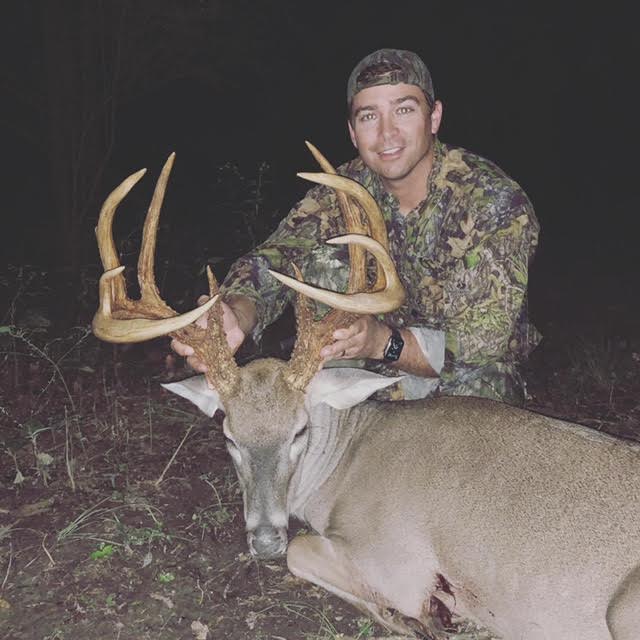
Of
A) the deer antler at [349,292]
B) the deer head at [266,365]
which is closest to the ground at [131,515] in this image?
the deer head at [266,365]

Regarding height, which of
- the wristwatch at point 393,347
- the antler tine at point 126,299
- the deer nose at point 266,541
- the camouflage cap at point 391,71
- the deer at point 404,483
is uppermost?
the camouflage cap at point 391,71

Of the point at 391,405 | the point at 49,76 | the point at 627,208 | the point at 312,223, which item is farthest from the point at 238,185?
the point at 391,405

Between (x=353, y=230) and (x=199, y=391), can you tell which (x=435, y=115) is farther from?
(x=199, y=391)

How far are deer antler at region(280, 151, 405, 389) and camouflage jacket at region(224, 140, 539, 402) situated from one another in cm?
81

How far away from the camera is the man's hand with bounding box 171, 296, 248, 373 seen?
3.99 meters

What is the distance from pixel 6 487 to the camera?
4.74m

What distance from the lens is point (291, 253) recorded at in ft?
17.7

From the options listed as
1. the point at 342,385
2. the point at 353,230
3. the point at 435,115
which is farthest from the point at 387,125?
the point at 342,385

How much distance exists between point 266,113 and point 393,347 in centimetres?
2328

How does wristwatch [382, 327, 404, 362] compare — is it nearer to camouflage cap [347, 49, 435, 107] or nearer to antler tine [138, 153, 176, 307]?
antler tine [138, 153, 176, 307]

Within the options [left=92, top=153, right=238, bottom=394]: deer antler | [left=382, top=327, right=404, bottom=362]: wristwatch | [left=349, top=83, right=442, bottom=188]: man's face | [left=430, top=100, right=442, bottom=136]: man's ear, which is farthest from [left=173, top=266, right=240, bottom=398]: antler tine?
[left=430, top=100, right=442, bottom=136]: man's ear

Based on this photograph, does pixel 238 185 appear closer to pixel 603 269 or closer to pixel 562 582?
pixel 603 269

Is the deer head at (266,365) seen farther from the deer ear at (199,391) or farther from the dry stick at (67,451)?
the dry stick at (67,451)

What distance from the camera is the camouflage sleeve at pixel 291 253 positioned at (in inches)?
200
